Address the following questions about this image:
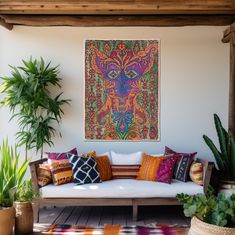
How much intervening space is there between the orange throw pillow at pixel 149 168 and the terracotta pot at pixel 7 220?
2171 mm

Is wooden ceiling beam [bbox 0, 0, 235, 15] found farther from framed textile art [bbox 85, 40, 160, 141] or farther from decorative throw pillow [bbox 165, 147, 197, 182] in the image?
decorative throw pillow [bbox 165, 147, 197, 182]

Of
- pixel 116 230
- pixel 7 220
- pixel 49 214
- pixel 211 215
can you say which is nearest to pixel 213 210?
pixel 211 215

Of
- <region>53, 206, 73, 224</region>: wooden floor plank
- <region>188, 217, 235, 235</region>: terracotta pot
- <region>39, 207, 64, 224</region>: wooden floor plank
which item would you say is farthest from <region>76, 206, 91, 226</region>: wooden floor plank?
<region>188, 217, 235, 235</region>: terracotta pot

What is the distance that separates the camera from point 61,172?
15.3 feet

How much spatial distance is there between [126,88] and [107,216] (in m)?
2.08

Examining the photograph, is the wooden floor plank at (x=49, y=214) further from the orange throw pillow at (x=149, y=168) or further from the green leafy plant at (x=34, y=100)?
the orange throw pillow at (x=149, y=168)

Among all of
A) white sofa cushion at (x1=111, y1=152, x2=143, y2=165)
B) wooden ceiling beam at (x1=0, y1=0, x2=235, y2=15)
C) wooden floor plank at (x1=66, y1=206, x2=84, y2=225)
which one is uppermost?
wooden ceiling beam at (x1=0, y1=0, x2=235, y2=15)

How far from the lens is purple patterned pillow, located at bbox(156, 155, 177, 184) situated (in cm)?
467

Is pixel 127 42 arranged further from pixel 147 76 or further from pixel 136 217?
pixel 136 217

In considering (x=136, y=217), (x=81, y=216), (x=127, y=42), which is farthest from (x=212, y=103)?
(x=81, y=216)

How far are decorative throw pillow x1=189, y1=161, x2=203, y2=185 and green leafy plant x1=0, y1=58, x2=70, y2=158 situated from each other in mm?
2258

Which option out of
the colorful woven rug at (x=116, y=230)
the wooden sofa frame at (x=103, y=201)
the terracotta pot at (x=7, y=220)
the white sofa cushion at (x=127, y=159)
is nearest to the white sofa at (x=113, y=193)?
the wooden sofa frame at (x=103, y=201)

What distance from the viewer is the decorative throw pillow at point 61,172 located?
4.61 m

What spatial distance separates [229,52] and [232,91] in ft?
2.24
